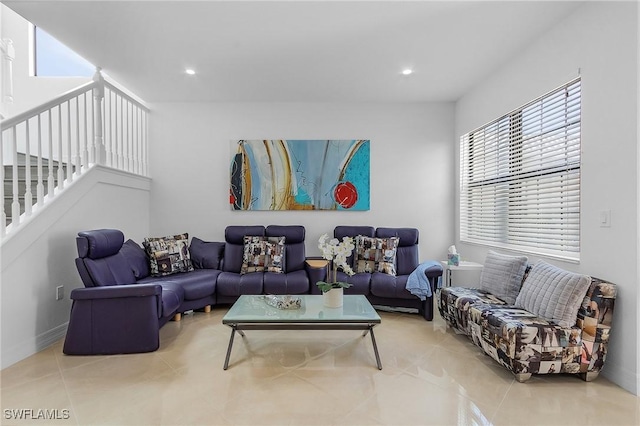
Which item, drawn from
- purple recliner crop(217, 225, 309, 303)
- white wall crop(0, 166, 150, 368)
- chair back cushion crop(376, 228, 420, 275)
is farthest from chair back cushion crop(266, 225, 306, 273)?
white wall crop(0, 166, 150, 368)

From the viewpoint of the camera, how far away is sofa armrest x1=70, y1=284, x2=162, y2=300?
2.51 metres

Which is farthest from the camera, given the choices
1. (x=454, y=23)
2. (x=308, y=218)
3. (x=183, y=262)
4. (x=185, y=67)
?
(x=308, y=218)

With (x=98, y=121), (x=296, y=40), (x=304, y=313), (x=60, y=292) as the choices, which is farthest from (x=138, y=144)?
(x=304, y=313)

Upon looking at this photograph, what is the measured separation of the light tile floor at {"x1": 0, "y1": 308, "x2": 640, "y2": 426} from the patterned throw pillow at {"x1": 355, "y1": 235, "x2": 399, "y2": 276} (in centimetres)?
112

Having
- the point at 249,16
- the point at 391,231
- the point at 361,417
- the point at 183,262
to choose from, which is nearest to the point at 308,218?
the point at 391,231

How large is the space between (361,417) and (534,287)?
1.71 meters

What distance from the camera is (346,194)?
14.5 ft

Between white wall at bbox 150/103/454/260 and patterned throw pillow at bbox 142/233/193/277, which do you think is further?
white wall at bbox 150/103/454/260

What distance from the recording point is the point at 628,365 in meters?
2.02

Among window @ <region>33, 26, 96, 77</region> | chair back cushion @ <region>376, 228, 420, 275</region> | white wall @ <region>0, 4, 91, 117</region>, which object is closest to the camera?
chair back cushion @ <region>376, 228, 420, 275</region>

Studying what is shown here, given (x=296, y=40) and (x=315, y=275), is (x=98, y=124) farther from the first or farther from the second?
(x=315, y=275)

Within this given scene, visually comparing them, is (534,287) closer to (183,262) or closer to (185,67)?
(183,262)

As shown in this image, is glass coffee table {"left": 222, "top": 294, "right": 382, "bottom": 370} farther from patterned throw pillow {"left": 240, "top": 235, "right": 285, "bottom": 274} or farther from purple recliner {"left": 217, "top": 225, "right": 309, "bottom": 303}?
patterned throw pillow {"left": 240, "top": 235, "right": 285, "bottom": 274}

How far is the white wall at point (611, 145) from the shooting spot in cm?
200
